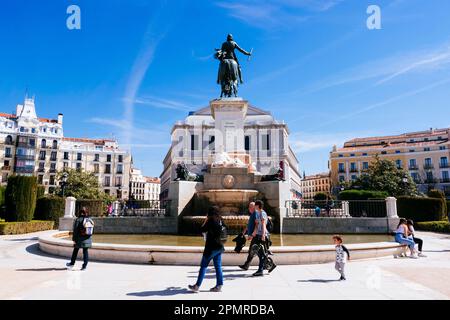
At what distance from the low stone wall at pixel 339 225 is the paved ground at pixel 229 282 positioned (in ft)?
21.6

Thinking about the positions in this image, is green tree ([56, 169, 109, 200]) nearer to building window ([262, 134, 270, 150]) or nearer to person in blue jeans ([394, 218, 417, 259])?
building window ([262, 134, 270, 150])

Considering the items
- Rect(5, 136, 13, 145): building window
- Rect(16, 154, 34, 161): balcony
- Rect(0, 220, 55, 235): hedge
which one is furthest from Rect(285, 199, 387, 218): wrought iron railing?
Rect(5, 136, 13, 145): building window

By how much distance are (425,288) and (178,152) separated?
73377 mm

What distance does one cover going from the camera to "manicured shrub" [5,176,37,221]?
22.6 metres

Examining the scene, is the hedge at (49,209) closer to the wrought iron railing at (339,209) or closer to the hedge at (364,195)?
the wrought iron railing at (339,209)

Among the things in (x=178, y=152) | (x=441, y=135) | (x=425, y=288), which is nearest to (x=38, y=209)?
(x=425, y=288)

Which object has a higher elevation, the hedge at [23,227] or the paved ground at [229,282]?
the hedge at [23,227]

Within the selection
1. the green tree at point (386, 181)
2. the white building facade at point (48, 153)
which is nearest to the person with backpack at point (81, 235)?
the green tree at point (386, 181)

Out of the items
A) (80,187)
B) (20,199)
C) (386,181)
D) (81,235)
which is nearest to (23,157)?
(80,187)

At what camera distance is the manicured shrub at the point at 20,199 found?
74.0ft

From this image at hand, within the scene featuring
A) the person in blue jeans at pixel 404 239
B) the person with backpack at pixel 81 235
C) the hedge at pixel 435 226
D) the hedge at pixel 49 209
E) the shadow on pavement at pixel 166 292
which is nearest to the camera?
the shadow on pavement at pixel 166 292

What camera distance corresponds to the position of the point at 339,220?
15617mm

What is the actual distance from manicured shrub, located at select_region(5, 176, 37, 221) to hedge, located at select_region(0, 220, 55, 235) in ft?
3.88
